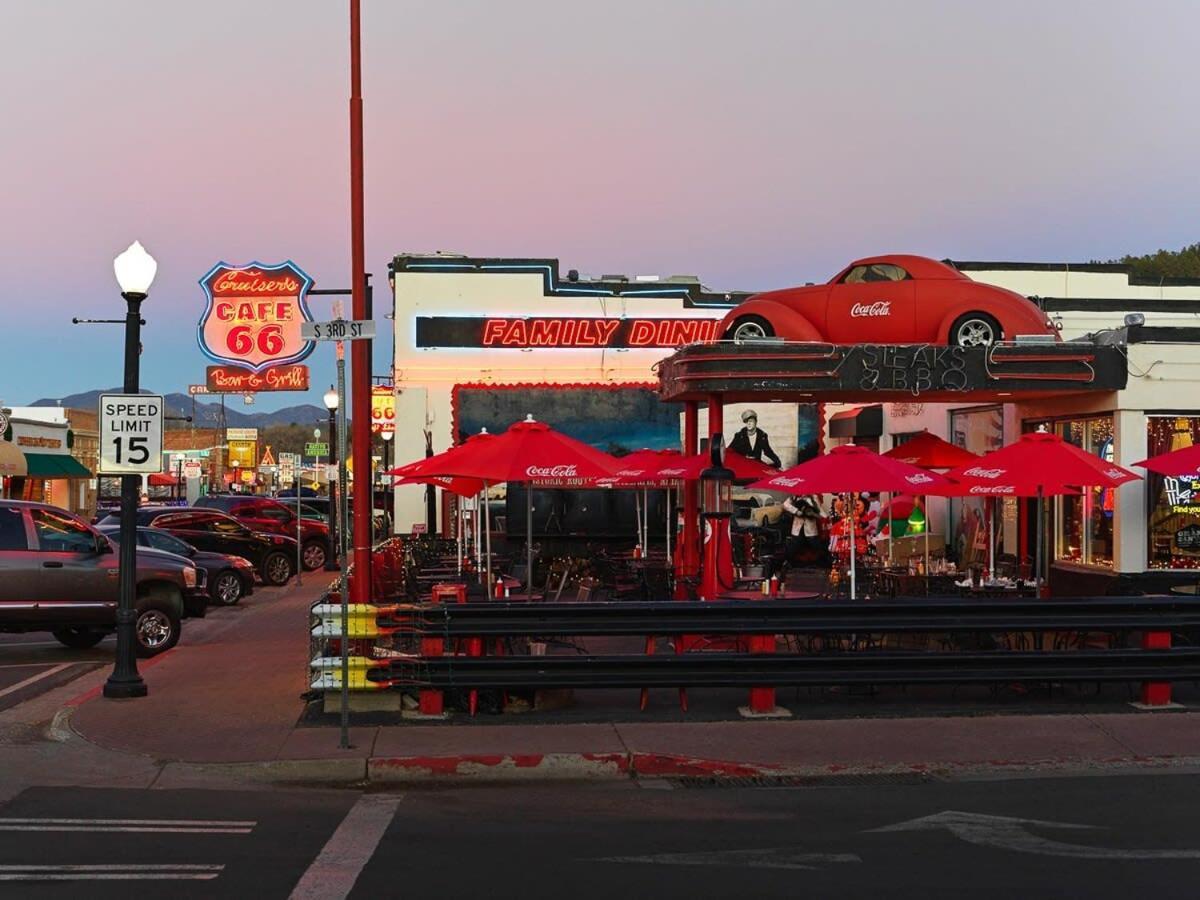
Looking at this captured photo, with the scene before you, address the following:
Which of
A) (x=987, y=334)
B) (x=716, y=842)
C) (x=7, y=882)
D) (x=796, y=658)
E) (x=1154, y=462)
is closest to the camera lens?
(x=7, y=882)

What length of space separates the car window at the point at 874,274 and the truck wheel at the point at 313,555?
19128 millimetres

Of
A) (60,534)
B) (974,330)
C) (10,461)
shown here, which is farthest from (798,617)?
(10,461)

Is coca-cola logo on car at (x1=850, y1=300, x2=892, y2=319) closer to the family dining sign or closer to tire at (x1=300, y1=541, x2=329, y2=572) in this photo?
the family dining sign

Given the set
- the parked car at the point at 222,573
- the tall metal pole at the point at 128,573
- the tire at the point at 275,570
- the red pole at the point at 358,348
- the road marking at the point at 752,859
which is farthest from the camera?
the tire at the point at 275,570

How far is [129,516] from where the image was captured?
42.2ft

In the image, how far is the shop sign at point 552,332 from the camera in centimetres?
3127

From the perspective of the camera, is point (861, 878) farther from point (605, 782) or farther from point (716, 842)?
point (605, 782)

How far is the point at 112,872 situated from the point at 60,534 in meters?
10.9

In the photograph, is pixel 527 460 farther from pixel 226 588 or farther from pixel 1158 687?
pixel 226 588

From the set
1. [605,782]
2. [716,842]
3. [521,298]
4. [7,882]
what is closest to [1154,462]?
[605,782]

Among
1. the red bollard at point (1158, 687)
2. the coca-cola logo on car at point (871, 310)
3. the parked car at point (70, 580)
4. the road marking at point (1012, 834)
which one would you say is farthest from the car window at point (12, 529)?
the red bollard at point (1158, 687)

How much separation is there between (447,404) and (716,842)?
23994 millimetres

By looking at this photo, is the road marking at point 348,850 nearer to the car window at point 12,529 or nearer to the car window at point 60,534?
the car window at point 60,534

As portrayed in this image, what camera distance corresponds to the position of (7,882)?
6898 millimetres
